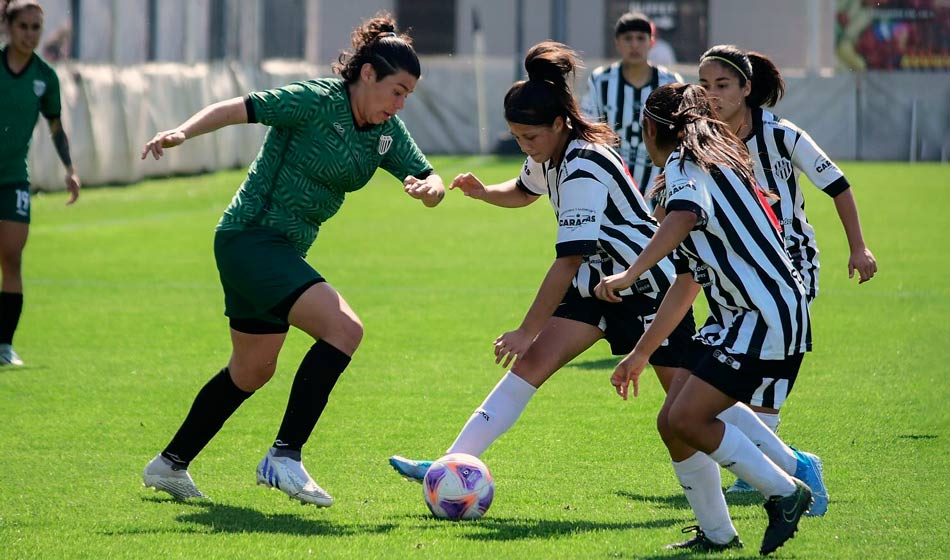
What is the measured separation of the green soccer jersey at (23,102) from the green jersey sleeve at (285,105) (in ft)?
13.5

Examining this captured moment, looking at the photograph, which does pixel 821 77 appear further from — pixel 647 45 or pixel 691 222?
pixel 691 222

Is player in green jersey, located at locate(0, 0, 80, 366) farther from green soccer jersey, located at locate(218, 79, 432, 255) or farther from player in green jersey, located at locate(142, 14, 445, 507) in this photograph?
green soccer jersey, located at locate(218, 79, 432, 255)

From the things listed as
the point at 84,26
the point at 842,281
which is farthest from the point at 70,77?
the point at 842,281

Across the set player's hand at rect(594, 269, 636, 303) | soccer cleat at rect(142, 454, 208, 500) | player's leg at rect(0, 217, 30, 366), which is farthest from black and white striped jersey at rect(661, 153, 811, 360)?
player's leg at rect(0, 217, 30, 366)

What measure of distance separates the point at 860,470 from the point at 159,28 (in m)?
21.1

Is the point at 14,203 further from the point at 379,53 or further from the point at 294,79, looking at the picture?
the point at 294,79

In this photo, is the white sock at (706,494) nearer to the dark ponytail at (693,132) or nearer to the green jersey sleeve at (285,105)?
the dark ponytail at (693,132)

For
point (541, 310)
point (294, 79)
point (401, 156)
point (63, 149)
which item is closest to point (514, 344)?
point (541, 310)

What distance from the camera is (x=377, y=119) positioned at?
572cm

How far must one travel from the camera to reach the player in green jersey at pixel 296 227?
5531 millimetres

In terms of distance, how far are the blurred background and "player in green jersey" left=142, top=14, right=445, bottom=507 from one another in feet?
50.0

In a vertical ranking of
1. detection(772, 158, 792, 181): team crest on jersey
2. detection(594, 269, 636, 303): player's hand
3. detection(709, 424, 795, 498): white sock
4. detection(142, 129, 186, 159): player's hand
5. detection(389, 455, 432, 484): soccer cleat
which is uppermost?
detection(142, 129, 186, 159): player's hand

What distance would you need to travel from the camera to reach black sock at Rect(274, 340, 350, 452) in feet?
18.1

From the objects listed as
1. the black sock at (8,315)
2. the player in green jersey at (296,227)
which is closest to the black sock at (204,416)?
the player in green jersey at (296,227)
